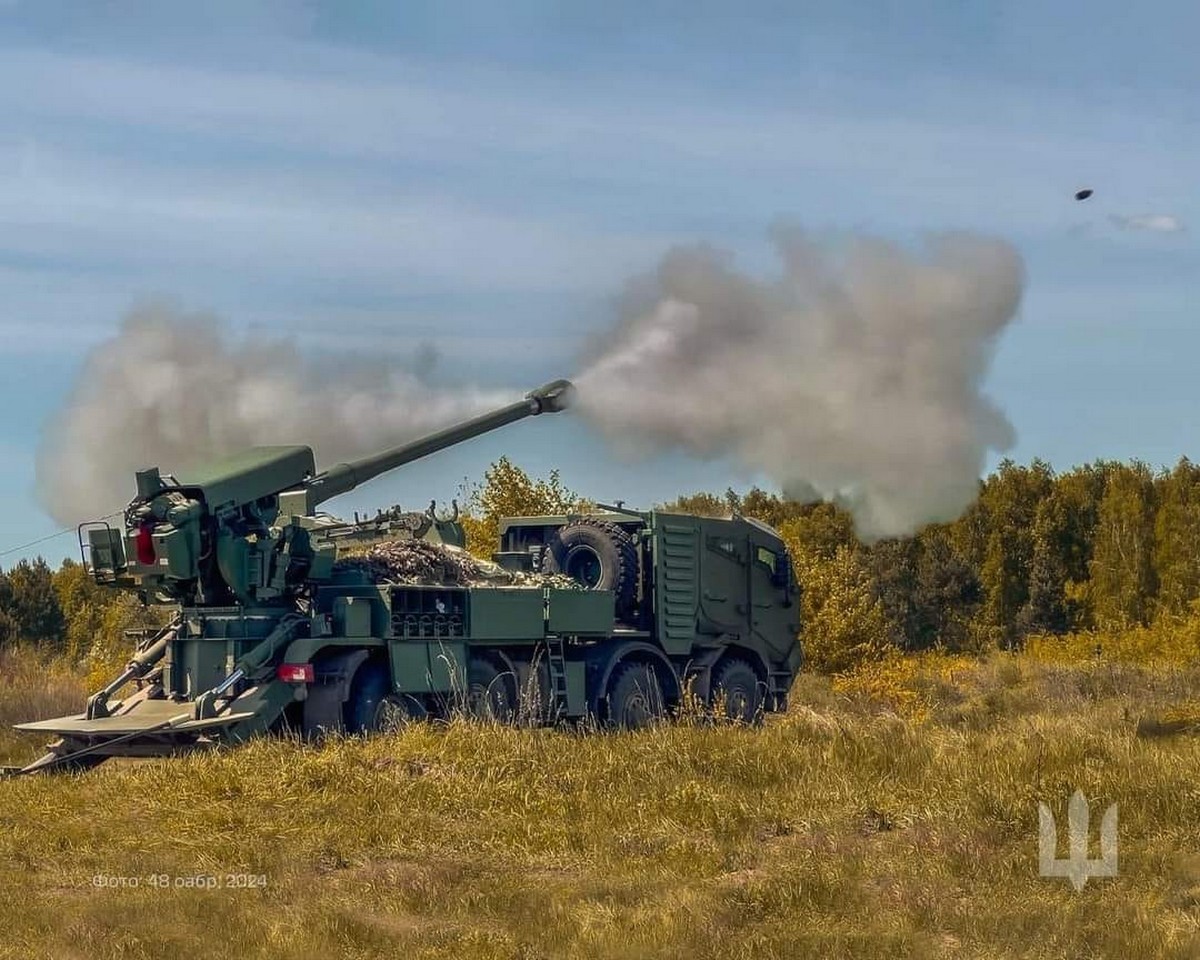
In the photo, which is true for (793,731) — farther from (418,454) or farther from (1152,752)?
(418,454)

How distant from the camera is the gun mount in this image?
18859mm

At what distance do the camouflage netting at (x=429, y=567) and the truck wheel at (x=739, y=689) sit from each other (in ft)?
10.3

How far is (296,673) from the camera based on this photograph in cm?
1852

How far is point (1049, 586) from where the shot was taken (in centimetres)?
6194

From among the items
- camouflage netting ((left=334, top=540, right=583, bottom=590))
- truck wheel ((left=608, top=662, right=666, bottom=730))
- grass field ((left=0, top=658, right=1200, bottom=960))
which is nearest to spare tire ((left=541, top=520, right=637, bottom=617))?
truck wheel ((left=608, top=662, right=666, bottom=730))

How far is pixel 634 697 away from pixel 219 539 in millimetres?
5879

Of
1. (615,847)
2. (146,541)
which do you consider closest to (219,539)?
(146,541)

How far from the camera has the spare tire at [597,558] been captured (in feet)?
75.0

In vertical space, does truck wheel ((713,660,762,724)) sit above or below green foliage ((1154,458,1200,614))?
below

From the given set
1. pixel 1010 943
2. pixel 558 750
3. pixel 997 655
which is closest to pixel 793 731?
pixel 558 750

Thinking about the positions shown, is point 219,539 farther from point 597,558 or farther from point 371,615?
point 597,558

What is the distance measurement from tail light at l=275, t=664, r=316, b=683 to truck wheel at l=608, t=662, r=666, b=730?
4619 mm

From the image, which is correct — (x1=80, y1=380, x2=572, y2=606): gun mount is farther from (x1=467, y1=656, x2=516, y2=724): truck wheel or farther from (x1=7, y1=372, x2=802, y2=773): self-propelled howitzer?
(x1=467, y1=656, x2=516, y2=724): truck wheel

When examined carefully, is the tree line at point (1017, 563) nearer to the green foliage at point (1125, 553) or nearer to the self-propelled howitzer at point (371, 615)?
the green foliage at point (1125, 553)
